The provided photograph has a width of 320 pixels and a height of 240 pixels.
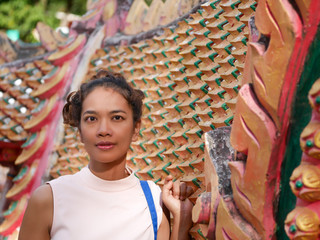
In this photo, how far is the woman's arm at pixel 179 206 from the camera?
66.5 inches

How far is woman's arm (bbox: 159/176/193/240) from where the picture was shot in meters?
1.69

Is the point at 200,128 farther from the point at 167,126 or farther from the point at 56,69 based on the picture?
the point at 56,69

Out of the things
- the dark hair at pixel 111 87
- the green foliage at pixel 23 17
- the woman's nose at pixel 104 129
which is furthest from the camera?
the green foliage at pixel 23 17

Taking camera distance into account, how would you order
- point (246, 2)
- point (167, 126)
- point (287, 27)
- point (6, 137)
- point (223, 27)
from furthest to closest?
1. point (6, 137)
2. point (167, 126)
3. point (223, 27)
4. point (246, 2)
5. point (287, 27)

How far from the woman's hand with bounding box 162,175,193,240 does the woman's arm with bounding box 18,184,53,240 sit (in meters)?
0.38

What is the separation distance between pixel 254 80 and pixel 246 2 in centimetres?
74

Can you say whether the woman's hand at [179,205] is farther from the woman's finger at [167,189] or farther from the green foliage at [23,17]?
the green foliage at [23,17]

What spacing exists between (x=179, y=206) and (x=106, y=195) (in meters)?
0.24

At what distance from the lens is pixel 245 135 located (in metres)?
1.23

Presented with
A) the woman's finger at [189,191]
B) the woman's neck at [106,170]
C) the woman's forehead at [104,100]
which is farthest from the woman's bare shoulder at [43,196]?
the woman's finger at [189,191]

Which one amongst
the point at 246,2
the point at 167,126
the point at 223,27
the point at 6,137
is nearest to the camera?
the point at 246,2

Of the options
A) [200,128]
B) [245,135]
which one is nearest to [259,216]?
[245,135]

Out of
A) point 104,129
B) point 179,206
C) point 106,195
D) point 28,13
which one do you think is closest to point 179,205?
point 179,206

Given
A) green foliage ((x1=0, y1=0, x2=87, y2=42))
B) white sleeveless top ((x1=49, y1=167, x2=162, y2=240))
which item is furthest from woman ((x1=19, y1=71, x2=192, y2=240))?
green foliage ((x1=0, y1=0, x2=87, y2=42))
